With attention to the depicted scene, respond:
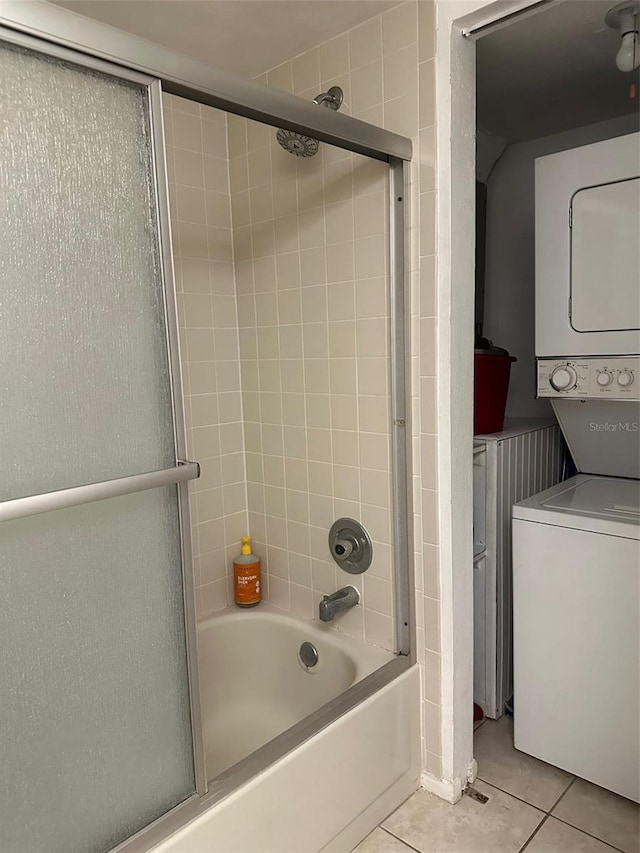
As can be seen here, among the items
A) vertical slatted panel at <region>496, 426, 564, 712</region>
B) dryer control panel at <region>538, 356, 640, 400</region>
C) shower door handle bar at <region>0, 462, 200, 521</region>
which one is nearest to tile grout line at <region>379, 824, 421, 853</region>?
vertical slatted panel at <region>496, 426, 564, 712</region>

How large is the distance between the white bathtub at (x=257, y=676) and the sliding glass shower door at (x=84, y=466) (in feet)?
2.52

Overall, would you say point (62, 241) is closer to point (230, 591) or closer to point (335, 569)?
point (335, 569)

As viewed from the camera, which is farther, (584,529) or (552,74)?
(552,74)

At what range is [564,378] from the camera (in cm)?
178

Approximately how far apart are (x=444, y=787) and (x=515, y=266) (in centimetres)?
187

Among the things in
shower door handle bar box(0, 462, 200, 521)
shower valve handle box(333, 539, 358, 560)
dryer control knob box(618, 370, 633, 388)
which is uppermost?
dryer control knob box(618, 370, 633, 388)

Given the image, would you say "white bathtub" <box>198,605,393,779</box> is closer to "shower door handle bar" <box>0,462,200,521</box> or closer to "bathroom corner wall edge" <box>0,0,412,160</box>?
"shower door handle bar" <box>0,462,200,521</box>

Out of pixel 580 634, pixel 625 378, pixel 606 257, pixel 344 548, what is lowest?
pixel 580 634

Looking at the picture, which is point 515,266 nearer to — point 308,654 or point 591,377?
point 591,377

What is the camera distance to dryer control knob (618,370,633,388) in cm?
167

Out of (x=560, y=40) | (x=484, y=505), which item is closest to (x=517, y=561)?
(x=484, y=505)

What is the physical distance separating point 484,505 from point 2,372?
150cm

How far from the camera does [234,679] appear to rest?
210 centimetres

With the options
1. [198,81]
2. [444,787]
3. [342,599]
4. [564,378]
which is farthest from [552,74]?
[444,787]
